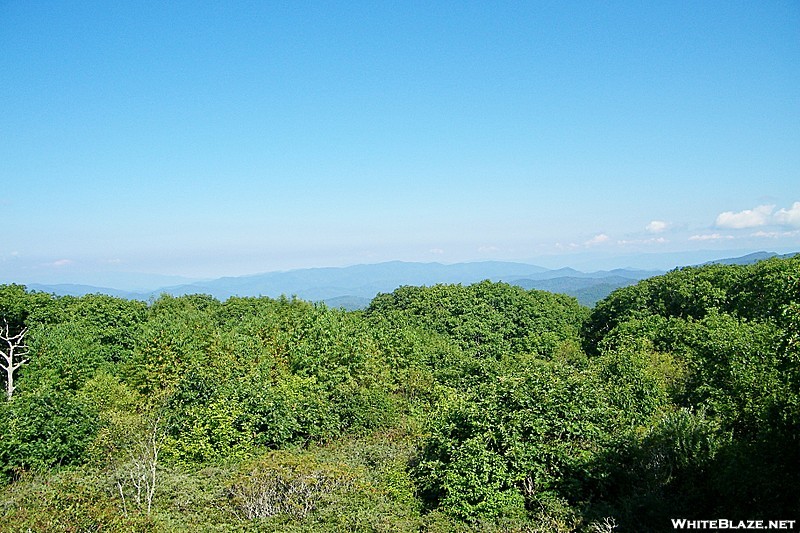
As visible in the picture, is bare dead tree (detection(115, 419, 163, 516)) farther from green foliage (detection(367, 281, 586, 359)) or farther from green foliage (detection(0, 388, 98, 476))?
green foliage (detection(367, 281, 586, 359))

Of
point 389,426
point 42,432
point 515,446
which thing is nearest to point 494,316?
point 389,426

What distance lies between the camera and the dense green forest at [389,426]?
10492 mm

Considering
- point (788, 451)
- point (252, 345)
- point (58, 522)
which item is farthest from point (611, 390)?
point (252, 345)

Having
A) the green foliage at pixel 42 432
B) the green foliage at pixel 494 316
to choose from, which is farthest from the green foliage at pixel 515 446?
the green foliage at pixel 494 316

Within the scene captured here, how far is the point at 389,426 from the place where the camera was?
66.0ft

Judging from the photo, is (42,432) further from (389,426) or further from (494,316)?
(494,316)

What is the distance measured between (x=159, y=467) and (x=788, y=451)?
46.5 feet

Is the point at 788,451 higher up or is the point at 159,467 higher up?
the point at 788,451

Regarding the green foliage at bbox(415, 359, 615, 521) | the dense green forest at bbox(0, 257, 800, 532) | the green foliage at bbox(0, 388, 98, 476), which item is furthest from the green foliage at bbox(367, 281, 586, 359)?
the green foliage at bbox(0, 388, 98, 476)

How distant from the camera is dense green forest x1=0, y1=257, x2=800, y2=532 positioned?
34.4 ft

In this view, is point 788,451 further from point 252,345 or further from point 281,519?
point 252,345

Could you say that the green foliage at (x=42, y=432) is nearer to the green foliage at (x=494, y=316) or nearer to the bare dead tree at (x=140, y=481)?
the bare dead tree at (x=140, y=481)

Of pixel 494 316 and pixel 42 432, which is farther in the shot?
pixel 494 316

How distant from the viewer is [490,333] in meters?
34.7
